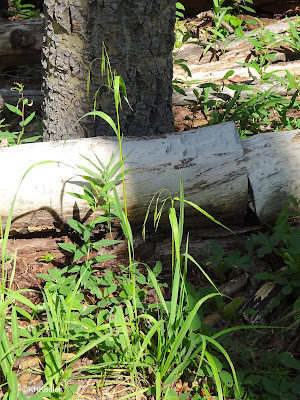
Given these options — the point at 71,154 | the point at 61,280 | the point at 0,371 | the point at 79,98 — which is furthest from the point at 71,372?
the point at 79,98

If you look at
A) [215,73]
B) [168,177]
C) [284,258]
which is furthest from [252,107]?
[284,258]

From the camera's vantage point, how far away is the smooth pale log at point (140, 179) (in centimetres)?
242

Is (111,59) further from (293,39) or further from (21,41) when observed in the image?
(293,39)

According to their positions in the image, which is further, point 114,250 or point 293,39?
point 293,39

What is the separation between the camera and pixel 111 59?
271cm

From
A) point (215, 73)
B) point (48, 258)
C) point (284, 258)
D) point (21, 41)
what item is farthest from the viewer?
point (21, 41)

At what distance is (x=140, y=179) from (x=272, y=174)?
2.27 ft

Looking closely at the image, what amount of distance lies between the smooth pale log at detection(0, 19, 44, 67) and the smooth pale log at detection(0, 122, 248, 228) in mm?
2352

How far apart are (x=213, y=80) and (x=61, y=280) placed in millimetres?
2694

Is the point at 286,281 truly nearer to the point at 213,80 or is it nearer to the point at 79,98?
the point at 79,98

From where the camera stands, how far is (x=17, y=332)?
69.5 inches

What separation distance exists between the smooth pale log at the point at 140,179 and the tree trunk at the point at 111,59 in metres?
0.44

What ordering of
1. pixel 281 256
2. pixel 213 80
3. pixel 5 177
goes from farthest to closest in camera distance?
pixel 213 80
pixel 5 177
pixel 281 256

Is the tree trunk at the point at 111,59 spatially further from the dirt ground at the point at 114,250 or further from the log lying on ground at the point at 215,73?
the log lying on ground at the point at 215,73
